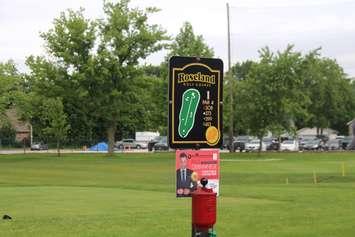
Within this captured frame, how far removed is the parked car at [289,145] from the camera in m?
85.9

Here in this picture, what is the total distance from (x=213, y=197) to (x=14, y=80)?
61.9 m

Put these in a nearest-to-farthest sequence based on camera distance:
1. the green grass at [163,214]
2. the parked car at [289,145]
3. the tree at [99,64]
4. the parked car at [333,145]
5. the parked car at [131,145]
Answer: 1. the green grass at [163,214]
2. the tree at [99,64]
3. the parked car at [289,145]
4. the parked car at [333,145]
5. the parked car at [131,145]

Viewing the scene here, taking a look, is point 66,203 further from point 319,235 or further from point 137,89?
point 137,89

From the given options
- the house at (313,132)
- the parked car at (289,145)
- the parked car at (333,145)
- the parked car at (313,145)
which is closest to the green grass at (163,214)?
the parked car at (289,145)

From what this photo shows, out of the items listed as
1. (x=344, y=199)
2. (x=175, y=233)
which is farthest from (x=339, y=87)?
(x=175, y=233)

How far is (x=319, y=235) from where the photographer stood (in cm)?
1207

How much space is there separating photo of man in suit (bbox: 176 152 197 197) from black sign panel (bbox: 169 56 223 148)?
0.27 metres

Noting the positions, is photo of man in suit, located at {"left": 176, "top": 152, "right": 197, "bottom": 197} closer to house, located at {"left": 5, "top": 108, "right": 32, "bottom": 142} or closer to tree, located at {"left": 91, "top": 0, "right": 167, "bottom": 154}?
tree, located at {"left": 91, "top": 0, "right": 167, "bottom": 154}

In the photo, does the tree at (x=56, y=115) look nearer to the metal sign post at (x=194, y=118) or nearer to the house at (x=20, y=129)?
the house at (x=20, y=129)

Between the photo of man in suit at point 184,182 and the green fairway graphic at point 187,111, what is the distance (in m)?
0.31

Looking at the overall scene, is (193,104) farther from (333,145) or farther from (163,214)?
(333,145)

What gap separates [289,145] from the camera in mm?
86625

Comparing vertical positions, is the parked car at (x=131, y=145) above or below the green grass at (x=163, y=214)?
above

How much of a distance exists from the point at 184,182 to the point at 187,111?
81 centimetres
